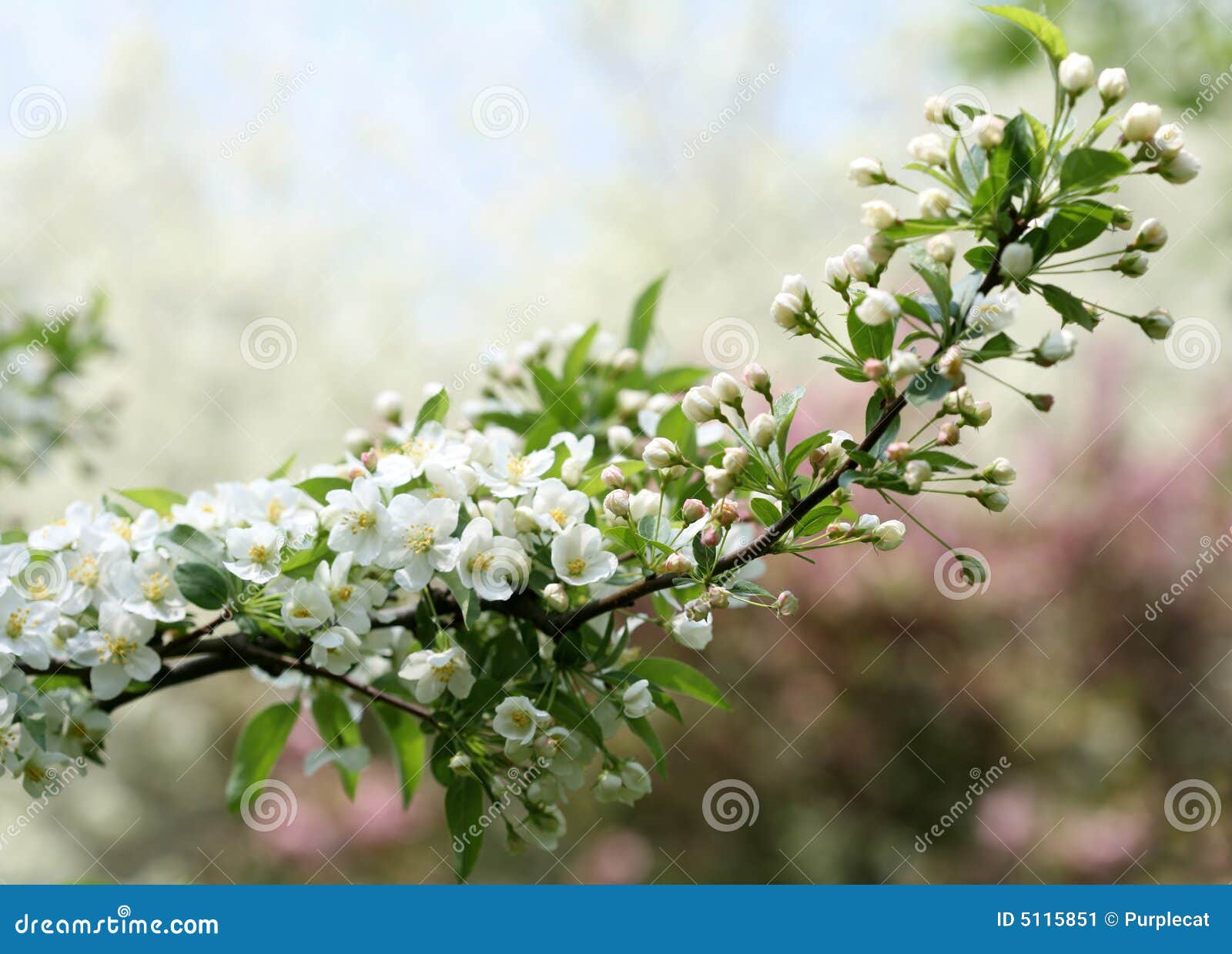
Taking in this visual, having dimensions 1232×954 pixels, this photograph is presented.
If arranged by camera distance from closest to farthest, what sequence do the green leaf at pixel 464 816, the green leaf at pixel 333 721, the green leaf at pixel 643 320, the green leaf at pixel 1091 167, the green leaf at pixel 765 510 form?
the green leaf at pixel 1091 167, the green leaf at pixel 765 510, the green leaf at pixel 464 816, the green leaf at pixel 333 721, the green leaf at pixel 643 320

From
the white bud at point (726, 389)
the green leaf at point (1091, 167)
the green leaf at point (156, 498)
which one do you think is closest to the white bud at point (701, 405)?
the white bud at point (726, 389)

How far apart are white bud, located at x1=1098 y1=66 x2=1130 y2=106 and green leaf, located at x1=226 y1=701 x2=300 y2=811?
791 millimetres

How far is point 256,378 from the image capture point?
507 centimetres

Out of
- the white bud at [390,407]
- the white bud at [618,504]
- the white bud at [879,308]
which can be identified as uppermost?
the white bud at [879,308]

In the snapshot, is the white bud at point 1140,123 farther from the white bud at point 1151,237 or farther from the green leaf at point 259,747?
the green leaf at point 259,747

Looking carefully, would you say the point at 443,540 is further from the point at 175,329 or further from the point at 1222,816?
the point at 175,329

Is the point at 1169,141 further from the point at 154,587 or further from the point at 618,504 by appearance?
the point at 154,587

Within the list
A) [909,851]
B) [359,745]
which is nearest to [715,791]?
[909,851]

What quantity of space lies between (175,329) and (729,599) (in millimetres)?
4890

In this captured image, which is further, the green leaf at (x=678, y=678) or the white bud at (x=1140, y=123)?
the green leaf at (x=678, y=678)

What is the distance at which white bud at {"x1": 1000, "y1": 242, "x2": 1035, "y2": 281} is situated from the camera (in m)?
0.57

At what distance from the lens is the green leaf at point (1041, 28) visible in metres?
0.57

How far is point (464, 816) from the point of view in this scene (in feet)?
2.50

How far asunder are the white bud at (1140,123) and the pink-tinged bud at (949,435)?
19 centimetres
